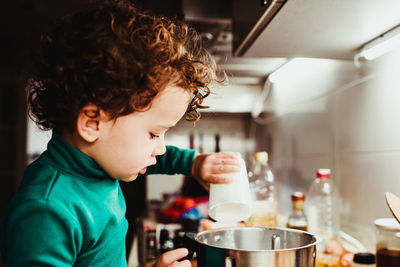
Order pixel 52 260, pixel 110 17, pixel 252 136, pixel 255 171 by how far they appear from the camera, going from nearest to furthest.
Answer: pixel 52 260 → pixel 110 17 → pixel 255 171 → pixel 252 136

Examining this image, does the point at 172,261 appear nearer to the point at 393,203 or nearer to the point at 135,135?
the point at 135,135

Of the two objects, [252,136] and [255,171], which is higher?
[252,136]

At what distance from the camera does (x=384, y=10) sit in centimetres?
74

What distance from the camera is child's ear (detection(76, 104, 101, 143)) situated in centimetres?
58

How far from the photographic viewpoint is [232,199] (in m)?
0.71

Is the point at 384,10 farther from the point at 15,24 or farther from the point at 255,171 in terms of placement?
the point at 15,24

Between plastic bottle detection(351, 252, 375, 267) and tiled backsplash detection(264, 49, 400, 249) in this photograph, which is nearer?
plastic bottle detection(351, 252, 375, 267)

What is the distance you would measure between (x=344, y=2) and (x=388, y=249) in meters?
0.50

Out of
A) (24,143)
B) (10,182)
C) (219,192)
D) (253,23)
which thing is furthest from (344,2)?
(10,182)

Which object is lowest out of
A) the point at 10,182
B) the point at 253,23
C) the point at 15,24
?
the point at 10,182

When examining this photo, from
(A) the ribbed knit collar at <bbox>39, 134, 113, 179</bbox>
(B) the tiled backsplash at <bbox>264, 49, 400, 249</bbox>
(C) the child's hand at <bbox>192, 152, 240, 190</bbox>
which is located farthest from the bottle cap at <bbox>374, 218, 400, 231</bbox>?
(A) the ribbed knit collar at <bbox>39, 134, 113, 179</bbox>

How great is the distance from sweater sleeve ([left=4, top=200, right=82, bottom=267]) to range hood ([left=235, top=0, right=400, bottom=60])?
57 cm

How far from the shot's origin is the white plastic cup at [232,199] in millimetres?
714

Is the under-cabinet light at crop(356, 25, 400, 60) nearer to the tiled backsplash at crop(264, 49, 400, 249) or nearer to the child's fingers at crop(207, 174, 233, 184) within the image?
the tiled backsplash at crop(264, 49, 400, 249)
